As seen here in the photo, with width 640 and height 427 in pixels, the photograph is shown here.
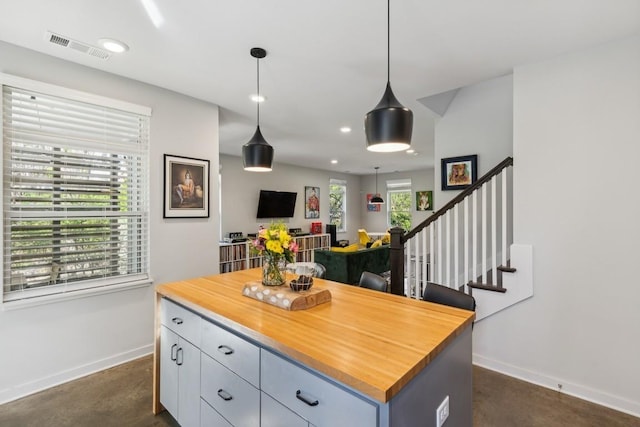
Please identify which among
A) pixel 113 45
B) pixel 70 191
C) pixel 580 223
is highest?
pixel 113 45

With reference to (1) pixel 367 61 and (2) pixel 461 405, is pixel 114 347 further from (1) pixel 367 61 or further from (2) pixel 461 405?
(1) pixel 367 61

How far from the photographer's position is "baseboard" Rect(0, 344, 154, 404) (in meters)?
2.30

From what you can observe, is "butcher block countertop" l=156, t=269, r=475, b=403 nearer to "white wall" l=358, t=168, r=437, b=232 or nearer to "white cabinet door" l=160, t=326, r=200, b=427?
"white cabinet door" l=160, t=326, r=200, b=427

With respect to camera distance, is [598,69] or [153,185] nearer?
[598,69]

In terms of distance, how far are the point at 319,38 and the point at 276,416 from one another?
236cm

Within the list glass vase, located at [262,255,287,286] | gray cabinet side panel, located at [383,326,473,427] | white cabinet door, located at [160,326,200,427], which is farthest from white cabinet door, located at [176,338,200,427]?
gray cabinet side panel, located at [383,326,473,427]

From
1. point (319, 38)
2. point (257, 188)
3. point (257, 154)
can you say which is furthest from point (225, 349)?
point (257, 188)

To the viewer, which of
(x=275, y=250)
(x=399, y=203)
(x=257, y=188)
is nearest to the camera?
(x=275, y=250)

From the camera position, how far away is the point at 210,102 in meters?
3.48

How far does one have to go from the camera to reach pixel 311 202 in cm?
867

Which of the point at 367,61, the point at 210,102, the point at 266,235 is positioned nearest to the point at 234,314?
the point at 266,235

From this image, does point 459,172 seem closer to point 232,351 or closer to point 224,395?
point 232,351

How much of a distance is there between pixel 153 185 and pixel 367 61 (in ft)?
7.78

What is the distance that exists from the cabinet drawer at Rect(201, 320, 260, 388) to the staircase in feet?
6.95
